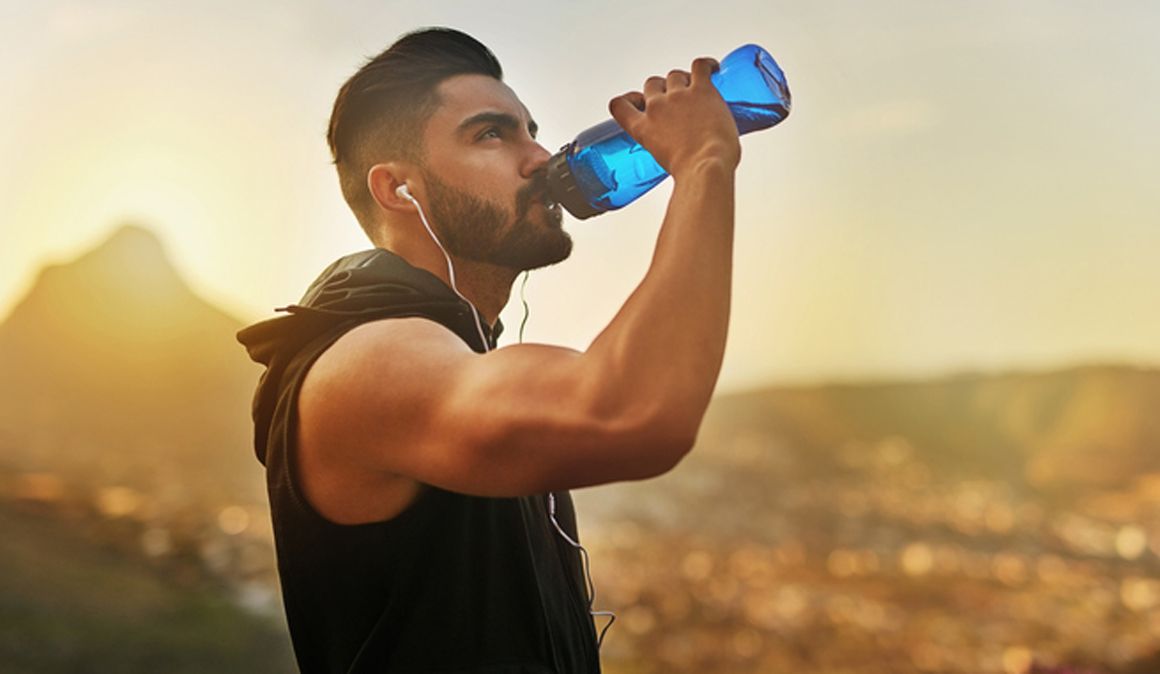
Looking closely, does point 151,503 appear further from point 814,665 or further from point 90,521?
point 814,665

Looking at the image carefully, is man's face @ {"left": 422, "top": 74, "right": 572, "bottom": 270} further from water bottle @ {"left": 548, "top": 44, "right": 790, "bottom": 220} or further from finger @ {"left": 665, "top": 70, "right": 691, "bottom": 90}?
finger @ {"left": 665, "top": 70, "right": 691, "bottom": 90}

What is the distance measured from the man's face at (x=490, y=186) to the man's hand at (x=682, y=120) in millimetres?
203

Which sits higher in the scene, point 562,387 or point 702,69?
point 702,69

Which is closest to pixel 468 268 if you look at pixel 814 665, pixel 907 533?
pixel 814 665

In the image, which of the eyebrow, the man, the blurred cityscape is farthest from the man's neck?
the blurred cityscape

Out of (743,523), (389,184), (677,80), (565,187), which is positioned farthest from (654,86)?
(743,523)

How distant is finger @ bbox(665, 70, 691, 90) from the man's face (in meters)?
0.23

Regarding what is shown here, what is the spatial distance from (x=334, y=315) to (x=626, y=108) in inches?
10.2

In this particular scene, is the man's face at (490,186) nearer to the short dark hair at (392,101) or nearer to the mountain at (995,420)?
the short dark hair at (392,101)

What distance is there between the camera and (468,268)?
103cm

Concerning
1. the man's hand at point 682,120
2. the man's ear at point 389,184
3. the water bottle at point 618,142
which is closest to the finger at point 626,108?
the man's hand at point 682,120

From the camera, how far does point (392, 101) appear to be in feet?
3.62

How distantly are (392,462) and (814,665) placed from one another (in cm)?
338

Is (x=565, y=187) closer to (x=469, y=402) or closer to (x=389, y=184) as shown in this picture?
(x=389, y=184)
